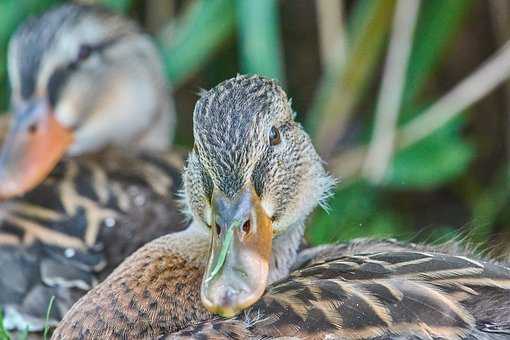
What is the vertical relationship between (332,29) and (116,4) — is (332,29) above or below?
below

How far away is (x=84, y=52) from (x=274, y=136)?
1.68 m

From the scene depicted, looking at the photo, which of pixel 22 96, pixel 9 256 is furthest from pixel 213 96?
pixel 22 96

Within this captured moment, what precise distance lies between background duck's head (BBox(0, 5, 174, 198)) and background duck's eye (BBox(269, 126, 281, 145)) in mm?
1236

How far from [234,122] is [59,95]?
1.57m

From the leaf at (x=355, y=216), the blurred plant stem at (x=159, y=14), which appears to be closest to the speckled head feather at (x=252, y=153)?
the leaf at (x=355, y=216)

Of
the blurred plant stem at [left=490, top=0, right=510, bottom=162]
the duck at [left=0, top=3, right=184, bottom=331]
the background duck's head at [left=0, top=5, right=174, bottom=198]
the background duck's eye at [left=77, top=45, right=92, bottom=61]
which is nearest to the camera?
the duck at [left=0, top=3, right=184, bottom=331]

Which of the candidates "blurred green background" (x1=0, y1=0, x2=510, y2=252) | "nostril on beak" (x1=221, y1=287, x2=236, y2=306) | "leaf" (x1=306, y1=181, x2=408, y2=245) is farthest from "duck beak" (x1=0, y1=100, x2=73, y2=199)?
"nostril on beak" (x1=221, y1=287, x2=236, y2=306)

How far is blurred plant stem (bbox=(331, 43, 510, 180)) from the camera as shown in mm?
4109

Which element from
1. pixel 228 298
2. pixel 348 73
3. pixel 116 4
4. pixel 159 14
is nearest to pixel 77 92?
pixel 116 4

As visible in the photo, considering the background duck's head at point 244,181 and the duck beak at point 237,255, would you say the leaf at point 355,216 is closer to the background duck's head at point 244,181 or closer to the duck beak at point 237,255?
the background duck's head at point 244,181

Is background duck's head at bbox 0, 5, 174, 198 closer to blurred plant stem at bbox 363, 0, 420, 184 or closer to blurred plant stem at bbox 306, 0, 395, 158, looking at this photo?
blurred plant stem at bbox 306, 0, 395, 158

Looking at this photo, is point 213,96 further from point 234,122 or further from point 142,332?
point 142,332

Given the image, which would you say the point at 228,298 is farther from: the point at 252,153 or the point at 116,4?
the point at 116,4

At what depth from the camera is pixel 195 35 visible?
445 cm
